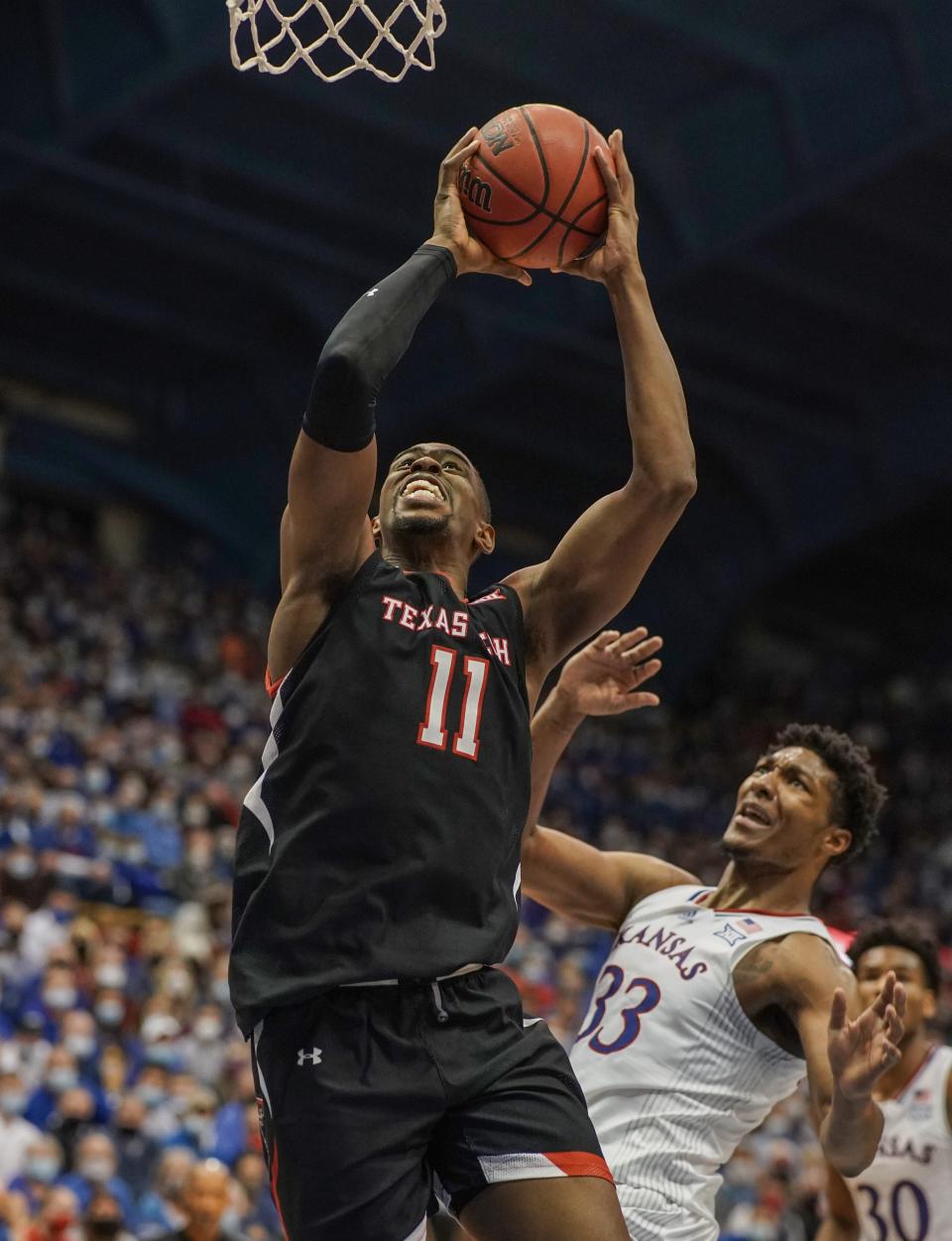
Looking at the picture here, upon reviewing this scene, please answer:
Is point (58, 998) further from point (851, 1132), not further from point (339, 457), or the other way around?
point (339, 457)

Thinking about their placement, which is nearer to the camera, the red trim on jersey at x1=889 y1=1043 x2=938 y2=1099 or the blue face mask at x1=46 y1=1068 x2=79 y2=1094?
the red trim on jersey at x1=889 y1=1043 x2=938 y2=1099

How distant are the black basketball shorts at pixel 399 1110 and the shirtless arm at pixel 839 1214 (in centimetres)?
244

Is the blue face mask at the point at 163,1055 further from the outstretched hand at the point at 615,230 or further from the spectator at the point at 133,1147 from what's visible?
the outstretched hand at the point at 615,230

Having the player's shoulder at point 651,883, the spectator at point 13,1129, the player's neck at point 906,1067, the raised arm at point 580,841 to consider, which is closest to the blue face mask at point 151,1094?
the spectator at point 13,1129

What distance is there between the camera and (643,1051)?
4.22m

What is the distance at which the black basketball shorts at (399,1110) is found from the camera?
10.2 feet

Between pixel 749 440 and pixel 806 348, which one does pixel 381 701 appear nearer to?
pixel 806 348

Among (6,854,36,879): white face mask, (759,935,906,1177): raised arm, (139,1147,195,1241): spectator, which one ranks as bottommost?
(139,1147,195,1241): spectator

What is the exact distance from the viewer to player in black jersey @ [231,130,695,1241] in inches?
123

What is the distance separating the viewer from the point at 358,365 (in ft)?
10.6

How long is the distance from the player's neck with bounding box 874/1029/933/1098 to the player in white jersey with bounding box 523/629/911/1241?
4.60 feet

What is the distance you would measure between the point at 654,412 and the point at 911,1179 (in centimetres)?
296

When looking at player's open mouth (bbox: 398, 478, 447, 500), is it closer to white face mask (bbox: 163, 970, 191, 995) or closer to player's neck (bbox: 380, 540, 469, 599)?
player's neck (bbox: 380, 540, 469, 599)

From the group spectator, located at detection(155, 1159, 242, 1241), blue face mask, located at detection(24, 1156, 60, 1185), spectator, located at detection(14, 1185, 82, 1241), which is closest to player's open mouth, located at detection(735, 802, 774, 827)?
spectator, located at detection(155, 1159, 242, 1241)
